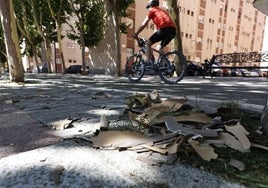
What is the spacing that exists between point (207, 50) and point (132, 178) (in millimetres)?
55721

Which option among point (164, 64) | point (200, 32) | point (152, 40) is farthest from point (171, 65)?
point (200, 32)

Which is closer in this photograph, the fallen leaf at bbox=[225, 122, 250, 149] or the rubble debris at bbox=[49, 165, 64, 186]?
the rubble debris at bbox=[49, 165, 64, 186]

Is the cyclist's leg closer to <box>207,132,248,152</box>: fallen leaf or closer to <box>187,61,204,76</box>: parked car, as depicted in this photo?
<box>207,132,248,152</box>: fallen leaf

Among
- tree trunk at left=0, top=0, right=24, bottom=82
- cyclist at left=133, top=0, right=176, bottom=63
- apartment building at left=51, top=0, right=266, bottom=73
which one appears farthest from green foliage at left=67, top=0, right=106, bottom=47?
cyclist at left=133, top=0, right=176, bottom=63

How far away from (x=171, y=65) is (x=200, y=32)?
47.5 metres

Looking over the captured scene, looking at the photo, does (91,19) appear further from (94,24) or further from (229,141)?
(229,141)

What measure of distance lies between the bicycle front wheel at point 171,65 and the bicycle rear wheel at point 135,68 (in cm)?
68

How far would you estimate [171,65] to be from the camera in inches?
293

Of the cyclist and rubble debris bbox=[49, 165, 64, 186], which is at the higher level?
the cyclist

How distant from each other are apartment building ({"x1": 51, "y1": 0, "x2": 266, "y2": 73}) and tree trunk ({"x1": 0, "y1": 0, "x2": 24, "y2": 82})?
20.7 m

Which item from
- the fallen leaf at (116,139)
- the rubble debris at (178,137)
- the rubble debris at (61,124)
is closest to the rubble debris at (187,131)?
the rubble debris at (178,137)

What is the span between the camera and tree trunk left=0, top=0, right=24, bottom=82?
357 inches

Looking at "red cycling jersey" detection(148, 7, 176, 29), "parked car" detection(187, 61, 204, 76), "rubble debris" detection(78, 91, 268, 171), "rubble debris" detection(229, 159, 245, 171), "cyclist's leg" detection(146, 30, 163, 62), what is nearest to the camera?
"rubble debris" detection(229, 159, 245, 171)

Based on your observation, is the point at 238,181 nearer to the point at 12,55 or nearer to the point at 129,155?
the point at 129,155
